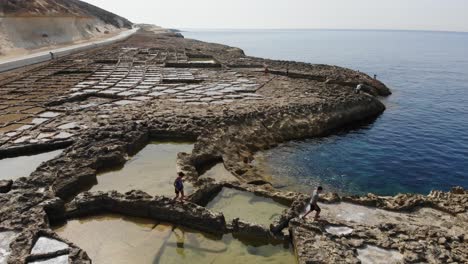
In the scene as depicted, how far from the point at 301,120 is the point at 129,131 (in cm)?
1237

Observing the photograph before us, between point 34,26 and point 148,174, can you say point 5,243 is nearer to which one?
point 148,174

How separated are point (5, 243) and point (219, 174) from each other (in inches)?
372

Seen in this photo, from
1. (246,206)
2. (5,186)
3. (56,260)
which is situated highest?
(5,186)

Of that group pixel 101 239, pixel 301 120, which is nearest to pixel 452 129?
pixel 301 120

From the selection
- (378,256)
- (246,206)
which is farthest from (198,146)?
(378,256)

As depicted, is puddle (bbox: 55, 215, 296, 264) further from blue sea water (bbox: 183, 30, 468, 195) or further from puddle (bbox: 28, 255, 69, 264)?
blue sea water (bbox: 183, 30, 468, 195)

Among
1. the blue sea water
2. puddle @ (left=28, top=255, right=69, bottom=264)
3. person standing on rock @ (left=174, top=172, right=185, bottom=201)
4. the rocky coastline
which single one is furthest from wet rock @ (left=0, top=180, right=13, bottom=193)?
the blue sea water

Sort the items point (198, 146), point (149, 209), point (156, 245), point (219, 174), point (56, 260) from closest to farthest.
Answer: point (56, 260) < point (156, 245) < point (149, 209) < point (219, 174) < point (198, 146)

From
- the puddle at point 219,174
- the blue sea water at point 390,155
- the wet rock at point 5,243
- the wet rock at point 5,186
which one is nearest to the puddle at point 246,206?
the puddle at point 219,174

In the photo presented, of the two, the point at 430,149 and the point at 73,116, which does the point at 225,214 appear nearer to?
the point at 73,116

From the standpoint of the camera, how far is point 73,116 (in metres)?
24.8

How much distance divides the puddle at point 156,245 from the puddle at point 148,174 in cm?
246

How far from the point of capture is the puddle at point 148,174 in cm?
1617

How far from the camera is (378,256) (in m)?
11.5
